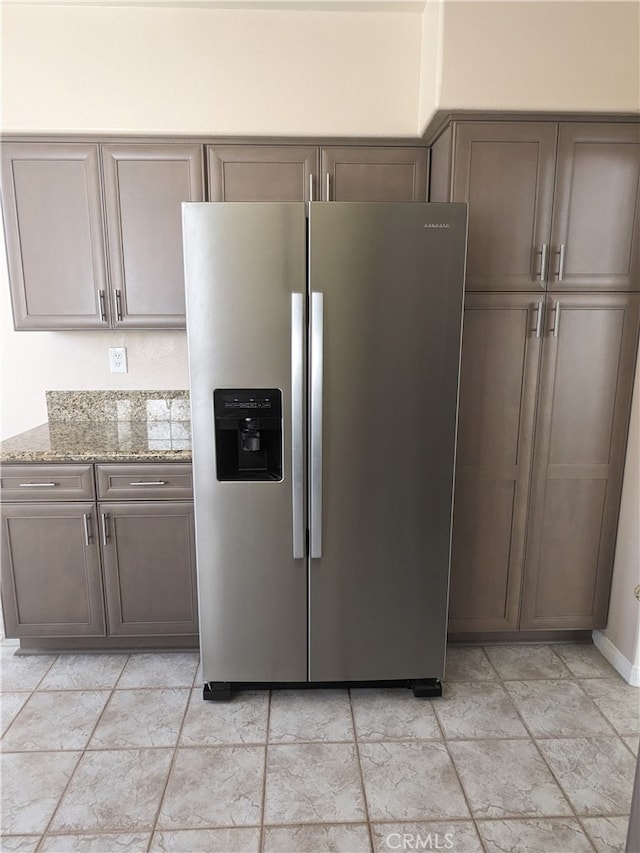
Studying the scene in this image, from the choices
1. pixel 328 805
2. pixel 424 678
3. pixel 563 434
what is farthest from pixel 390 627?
pixel 563 434

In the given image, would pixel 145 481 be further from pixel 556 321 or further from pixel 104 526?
pixel 556 321

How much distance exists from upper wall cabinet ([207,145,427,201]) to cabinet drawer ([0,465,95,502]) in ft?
4.21

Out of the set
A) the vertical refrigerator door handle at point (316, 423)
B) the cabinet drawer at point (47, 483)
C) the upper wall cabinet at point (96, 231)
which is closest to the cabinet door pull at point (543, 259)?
the vertical refrigerator door handle at point (316, 423)

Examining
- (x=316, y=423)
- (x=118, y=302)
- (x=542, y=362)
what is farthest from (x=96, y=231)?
(x=542, y=362)

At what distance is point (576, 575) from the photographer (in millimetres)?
2377

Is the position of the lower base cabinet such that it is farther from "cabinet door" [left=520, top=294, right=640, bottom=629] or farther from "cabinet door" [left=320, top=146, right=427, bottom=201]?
"cabinet door" [left=320, top=146, right=427, bottom=201]

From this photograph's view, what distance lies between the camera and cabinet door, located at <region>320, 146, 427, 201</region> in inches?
90.5

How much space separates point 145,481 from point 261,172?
1.37 m

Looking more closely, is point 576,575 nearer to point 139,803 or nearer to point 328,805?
point 328,805

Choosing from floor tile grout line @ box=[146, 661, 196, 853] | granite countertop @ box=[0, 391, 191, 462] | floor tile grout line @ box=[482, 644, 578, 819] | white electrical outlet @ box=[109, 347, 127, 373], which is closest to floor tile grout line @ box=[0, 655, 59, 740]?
floor tile grout line @ box=[146, 661, 196, 853]

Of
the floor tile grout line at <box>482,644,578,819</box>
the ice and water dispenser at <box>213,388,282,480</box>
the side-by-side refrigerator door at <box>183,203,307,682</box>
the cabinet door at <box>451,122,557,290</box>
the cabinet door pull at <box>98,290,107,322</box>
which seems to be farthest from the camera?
the cabinet door pull at <box>98,290,107,322</box>

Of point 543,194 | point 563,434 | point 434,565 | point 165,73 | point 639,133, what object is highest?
point 165,73

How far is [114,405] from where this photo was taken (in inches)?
108

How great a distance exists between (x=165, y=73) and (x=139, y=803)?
2690 mm
